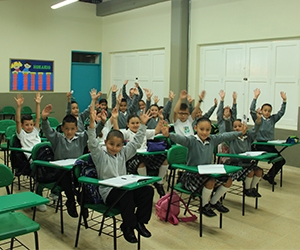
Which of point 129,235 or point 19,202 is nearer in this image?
point 19,202

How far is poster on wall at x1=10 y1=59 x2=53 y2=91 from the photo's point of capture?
9.79 m

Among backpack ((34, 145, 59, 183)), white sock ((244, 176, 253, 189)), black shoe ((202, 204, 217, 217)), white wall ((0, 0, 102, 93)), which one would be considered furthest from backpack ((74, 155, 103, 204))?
white wall ((0, 0, 102, 93))

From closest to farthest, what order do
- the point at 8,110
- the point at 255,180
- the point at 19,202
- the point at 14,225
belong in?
the point at 19,202 → the point at 14,225 → the point at 255,180 → the point at 8,110

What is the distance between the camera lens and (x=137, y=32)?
33.0 ft

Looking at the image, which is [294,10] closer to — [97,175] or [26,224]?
[97,175]

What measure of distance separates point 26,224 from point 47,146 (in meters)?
1.54

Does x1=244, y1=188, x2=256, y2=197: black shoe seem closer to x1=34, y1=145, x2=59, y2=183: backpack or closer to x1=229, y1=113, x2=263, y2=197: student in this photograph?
x1=229, y1=113, x2=263, y2=197: student

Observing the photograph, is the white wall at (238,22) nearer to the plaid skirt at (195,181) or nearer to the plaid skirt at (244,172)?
the plaid skirt at (244,172)

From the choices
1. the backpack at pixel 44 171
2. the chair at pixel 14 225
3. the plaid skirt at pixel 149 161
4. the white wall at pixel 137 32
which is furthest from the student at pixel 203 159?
the white wall at pixel 137 32

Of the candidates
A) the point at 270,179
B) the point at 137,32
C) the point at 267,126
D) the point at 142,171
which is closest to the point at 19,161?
the point at 142,171

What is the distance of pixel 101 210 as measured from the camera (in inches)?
117

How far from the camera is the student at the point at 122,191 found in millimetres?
2951

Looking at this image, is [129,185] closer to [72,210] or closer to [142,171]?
[72,210]

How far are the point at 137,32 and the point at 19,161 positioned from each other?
21.3 ft
